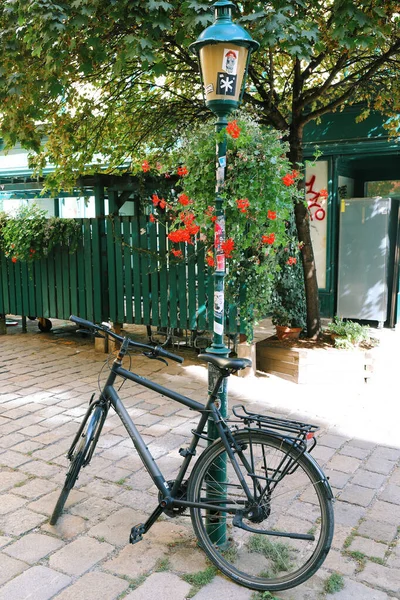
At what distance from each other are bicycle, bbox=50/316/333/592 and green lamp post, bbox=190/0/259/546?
8cm

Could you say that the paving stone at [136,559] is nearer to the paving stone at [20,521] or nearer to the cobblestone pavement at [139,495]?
the cobblestone pavement at [139,495]

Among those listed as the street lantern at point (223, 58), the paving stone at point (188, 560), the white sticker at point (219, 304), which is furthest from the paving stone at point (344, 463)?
the street lantern at point (223, 58)

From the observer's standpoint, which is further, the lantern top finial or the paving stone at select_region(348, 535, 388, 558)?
the paving stone at select_region(348, 535, 388, 558)

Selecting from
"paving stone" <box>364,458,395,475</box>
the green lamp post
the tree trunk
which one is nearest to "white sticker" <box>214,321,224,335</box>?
the green lamp post

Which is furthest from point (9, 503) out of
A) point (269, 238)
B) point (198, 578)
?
point (269, 238)

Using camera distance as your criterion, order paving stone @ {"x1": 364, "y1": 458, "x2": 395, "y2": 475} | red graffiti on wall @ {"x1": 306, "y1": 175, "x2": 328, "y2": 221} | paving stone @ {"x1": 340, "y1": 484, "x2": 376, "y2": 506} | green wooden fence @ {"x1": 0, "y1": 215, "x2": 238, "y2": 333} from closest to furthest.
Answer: paving stone @ {"x1": 340, "y1": 484, "x2": 376, "y2": 506}
paving stone @ {"x1": 364, "y1": 458, "x2": 395, "y2": 475}
green wooden fence @ {"x1": 0, "y1": 215, "x2": 238, "y2": 333}
red graffiti on wall @ {"x1": 306, "y1": 175, "x2": 328, "y2": 221}

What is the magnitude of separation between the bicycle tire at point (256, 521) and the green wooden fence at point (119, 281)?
11.1 ft

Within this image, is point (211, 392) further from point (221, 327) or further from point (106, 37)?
point (106, 37)

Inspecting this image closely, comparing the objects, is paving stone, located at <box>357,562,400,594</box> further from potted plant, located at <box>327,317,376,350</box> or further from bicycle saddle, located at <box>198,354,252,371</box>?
potted plant, located at <box>327,317,376,350</box>

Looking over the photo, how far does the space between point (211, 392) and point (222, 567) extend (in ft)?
2.88

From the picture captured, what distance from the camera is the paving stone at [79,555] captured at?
9.50 feet

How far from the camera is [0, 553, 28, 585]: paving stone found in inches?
111

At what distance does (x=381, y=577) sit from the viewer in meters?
2.83

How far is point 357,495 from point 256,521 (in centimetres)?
122
